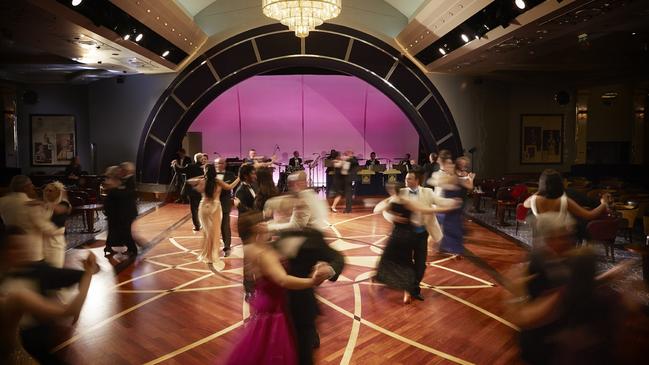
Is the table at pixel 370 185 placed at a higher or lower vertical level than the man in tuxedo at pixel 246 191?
lower

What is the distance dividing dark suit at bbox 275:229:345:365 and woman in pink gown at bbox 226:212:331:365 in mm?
142

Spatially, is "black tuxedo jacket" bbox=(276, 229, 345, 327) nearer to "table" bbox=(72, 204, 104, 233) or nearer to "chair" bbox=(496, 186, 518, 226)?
"table" bbox=(72, 204, 104, 233)

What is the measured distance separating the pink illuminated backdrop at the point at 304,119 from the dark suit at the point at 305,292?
14402 mm

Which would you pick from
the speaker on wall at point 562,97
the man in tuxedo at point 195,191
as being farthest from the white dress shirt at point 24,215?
the speaker on wall at point 562,97

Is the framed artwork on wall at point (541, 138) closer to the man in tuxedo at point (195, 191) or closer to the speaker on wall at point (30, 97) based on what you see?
the man in tuxedo at point (195, 191)

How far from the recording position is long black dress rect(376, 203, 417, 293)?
4801mm

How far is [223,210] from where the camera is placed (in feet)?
23.6

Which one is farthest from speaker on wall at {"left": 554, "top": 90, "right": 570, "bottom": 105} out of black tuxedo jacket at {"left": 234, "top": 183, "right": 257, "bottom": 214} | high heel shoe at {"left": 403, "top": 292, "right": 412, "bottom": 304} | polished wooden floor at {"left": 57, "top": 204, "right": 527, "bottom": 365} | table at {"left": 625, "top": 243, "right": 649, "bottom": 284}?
black tuxedo jacket at {"left": 234, "top": 183, "right": 257, "bottom": 214}

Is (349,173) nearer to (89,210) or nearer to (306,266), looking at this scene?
(89,210)

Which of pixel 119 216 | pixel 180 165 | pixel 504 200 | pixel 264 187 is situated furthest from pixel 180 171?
pixel 504 200

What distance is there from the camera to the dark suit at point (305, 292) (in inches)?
117

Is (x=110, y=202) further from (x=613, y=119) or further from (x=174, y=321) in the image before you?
(x=613, y=119)

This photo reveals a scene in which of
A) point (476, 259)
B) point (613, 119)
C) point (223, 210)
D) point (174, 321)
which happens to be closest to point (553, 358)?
point (174, 321)

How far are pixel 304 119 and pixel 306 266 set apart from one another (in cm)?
1473
